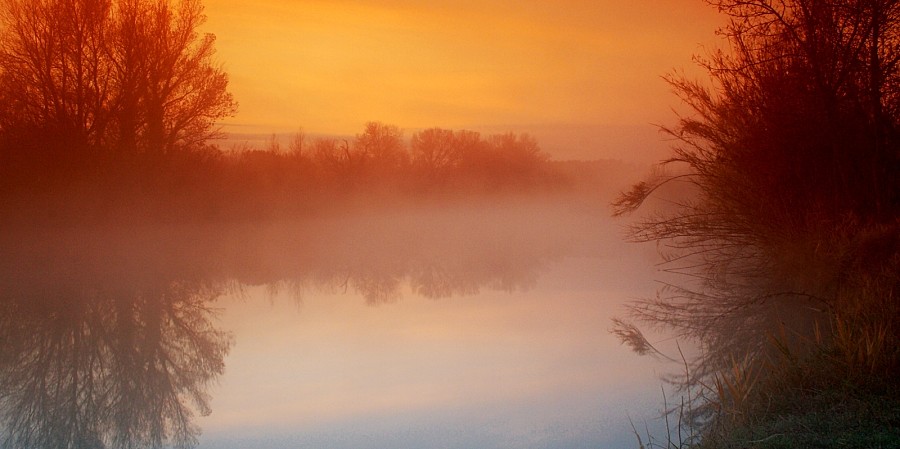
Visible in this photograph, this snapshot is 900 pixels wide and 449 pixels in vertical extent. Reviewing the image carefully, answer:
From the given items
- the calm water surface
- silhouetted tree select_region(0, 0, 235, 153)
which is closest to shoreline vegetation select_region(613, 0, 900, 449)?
the calm water surface

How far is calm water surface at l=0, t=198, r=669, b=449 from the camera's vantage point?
5043 millimetres

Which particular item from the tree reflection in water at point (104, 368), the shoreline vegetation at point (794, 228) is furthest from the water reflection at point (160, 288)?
the shoreline vegetation at point (794, 228)

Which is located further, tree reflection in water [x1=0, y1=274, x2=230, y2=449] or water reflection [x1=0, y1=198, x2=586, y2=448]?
water reflection [x1=0, y1=198, x2=586, y2=448]

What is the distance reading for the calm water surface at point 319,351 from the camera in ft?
16.5

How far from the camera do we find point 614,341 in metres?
7.58

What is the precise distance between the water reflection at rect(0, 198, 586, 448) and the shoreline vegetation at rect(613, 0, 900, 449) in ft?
10.5

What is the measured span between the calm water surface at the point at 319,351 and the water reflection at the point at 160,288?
30mm

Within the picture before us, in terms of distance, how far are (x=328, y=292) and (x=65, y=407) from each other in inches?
231

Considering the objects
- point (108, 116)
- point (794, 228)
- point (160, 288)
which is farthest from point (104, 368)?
point (108, 116)

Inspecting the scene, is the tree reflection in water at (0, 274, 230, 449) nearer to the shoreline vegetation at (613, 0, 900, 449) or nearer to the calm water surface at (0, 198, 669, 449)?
the calm water surface at (0, 198, 669, 449)

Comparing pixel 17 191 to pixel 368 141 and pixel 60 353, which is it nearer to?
pixel 60 353

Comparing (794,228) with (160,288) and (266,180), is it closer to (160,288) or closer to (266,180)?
(160,288)

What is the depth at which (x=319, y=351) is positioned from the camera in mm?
7246

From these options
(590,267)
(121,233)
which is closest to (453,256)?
(590,267)
